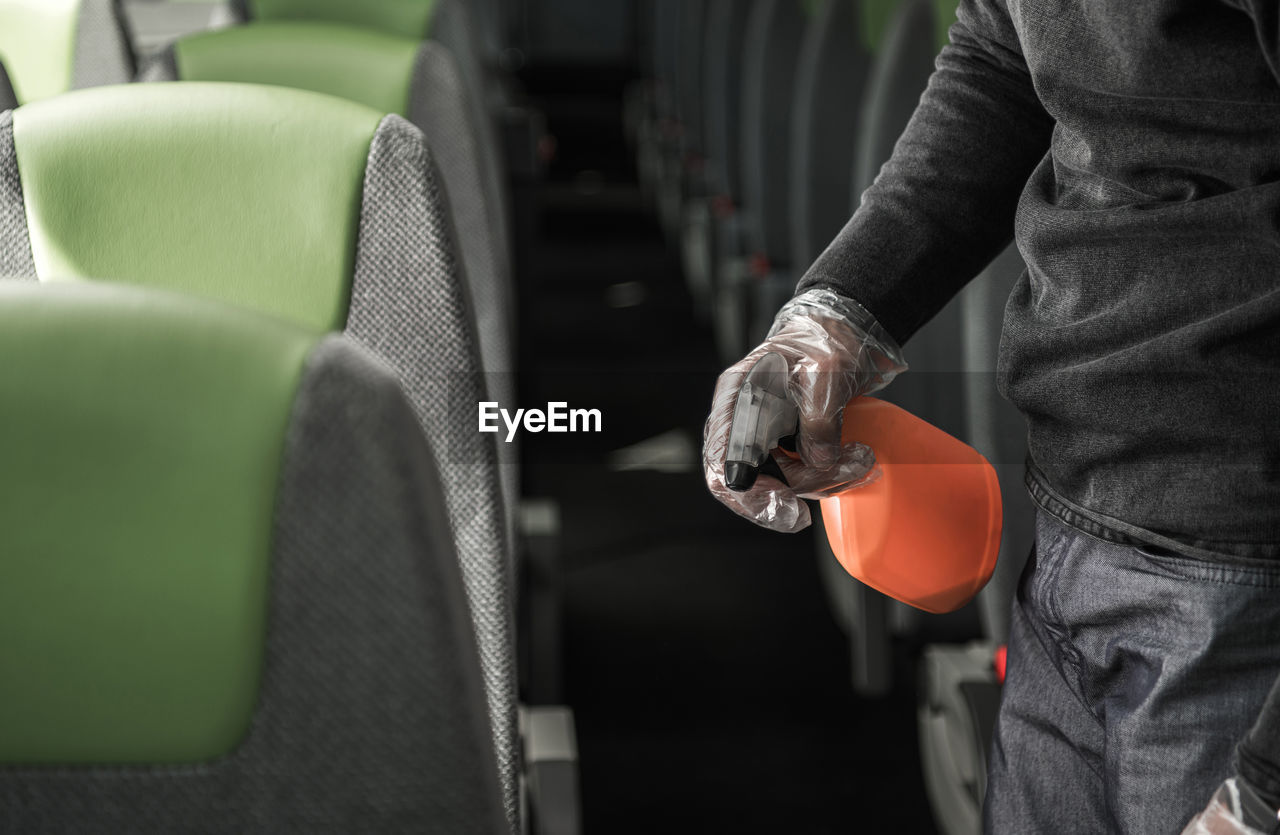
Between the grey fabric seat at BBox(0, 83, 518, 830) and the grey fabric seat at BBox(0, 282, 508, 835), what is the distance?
235 mm

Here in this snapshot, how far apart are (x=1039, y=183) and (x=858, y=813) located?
106 centimetres

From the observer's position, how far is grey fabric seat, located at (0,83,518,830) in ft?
2.46

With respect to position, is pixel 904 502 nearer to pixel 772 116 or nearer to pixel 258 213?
pixel 258 213

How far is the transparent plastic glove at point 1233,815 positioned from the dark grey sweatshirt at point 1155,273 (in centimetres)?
13

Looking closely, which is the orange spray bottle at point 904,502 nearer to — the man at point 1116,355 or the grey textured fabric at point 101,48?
the man at point 1116,355

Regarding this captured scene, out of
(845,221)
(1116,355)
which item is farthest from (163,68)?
(1116,355)

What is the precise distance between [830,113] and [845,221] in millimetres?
863

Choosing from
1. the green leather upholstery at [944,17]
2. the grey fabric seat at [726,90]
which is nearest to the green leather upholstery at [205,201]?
the green leather upholstery at [944,17]

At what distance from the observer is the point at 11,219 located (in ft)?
2.44

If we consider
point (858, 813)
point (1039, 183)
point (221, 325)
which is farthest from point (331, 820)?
point (858, 813)

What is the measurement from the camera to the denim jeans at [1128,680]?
0.66 m

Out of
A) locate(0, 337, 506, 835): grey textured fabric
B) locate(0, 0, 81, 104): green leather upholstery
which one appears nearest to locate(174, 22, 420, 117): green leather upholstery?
locate(0, 0, 81, 104): green leather upholstery

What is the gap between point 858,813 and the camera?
1603 mm

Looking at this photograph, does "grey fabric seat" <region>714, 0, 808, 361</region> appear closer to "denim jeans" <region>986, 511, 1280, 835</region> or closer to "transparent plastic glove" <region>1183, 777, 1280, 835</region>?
"denim jeans" <region>986, 511, 1280, 835</region>
